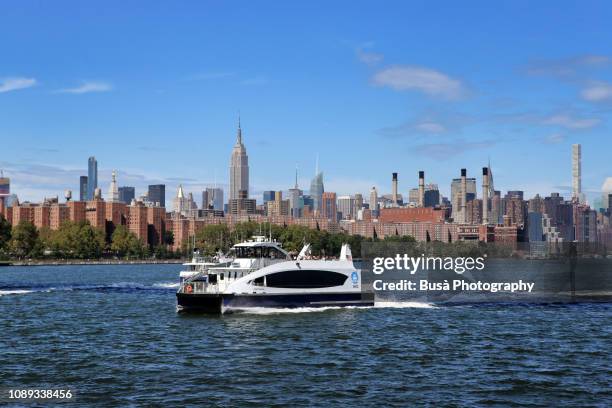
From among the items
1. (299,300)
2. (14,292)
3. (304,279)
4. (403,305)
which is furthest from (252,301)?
(14,292)

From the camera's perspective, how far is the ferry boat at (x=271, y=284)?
6875cm

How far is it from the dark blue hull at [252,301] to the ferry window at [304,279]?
2.59ft

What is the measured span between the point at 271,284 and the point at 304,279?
292 centimetres

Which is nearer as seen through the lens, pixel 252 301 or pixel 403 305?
pixel 252 301

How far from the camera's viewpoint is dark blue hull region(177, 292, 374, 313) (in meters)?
A: 68.5

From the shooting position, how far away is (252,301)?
6869 centimetres

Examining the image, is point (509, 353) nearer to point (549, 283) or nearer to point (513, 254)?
point (513, 254)

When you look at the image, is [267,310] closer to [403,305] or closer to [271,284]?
[271,284]

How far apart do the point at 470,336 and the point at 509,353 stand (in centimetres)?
693

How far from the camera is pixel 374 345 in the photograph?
52844 mm

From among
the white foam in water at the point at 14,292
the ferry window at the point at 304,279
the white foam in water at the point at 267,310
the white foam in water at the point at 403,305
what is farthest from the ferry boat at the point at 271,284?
the white foam in water at the point at 14,292

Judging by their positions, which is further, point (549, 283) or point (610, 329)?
point (549, 283)

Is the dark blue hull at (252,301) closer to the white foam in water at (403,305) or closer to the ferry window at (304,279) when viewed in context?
the ferry window at (304,279)

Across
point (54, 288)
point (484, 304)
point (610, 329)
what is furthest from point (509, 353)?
point (54, 288)
